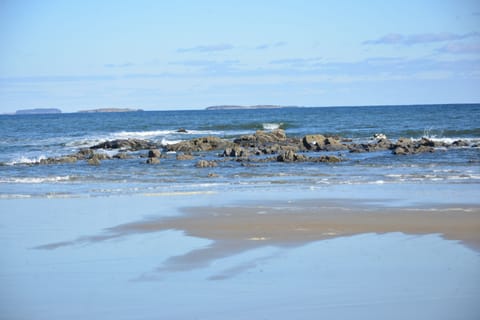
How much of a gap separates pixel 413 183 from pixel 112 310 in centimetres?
1252

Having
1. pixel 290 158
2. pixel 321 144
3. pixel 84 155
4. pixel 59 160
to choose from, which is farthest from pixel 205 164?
pixel 321 144

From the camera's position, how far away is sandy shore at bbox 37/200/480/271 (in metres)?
10.2

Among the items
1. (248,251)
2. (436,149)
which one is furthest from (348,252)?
(436,149)

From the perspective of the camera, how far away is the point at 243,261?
8.99 meters

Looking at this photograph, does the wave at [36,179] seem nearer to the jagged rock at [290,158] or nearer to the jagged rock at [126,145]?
the jagged rock at [290,158]

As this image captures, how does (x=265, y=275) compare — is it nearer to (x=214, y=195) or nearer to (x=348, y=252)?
(x=348, y=252)

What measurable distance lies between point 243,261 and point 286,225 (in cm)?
280

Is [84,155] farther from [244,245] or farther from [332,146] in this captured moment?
[244,245]

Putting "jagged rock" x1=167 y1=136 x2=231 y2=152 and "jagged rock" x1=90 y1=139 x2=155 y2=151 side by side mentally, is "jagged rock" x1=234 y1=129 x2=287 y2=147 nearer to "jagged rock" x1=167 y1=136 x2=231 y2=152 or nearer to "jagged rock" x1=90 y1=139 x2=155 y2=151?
"jagged rock" x1=167 y1=136 x2=231 y2=152

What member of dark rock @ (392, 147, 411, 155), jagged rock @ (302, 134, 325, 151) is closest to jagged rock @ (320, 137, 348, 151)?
jagged rock @ (302, 134, 325, 151)

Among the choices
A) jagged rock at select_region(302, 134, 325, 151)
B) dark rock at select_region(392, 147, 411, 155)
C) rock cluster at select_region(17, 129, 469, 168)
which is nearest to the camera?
rock cluster at select_region(17, 129, 469, 168)

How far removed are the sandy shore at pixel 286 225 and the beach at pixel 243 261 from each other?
0.02 m

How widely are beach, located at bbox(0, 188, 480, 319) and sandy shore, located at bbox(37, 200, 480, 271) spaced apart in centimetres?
2

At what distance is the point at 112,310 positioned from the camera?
22.7 feet
